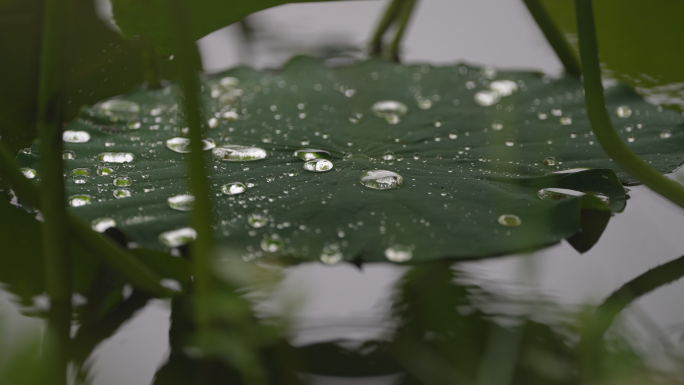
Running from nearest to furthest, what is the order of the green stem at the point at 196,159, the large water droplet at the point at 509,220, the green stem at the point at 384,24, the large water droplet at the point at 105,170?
the green stem at the point at 196,159 → the large water droplet at the point at 509,220 → the large water droplet at the point at 105,170 → the green stem at the point at 384,24

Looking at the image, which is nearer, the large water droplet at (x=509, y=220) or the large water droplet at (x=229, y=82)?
the large water droplet at (x=509, y=220)

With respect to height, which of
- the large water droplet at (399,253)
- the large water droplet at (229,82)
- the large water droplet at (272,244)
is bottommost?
the large water droplet at (399,253)

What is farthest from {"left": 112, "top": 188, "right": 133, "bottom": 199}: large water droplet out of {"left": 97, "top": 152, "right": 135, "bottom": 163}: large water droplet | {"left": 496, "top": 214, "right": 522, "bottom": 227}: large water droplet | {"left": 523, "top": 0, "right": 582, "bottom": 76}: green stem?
{"left": 523, "top": 0, "right": 582, "bottom": 76}: green stem

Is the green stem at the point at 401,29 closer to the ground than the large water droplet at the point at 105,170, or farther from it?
farther from it

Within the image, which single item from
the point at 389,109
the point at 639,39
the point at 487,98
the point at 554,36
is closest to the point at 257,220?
the point at 389,109

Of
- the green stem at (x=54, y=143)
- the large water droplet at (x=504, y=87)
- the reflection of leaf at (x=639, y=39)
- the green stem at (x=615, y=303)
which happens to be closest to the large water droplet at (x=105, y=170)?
the green stem at (x=54, y=143)

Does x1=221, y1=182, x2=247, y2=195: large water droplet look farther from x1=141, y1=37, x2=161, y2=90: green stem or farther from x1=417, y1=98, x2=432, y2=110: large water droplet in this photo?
x1=141, y1=37, x2=161, y2=90: green stem

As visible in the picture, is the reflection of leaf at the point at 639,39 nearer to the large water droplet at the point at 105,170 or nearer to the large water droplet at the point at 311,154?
the large water droplet at the point at 311,154
